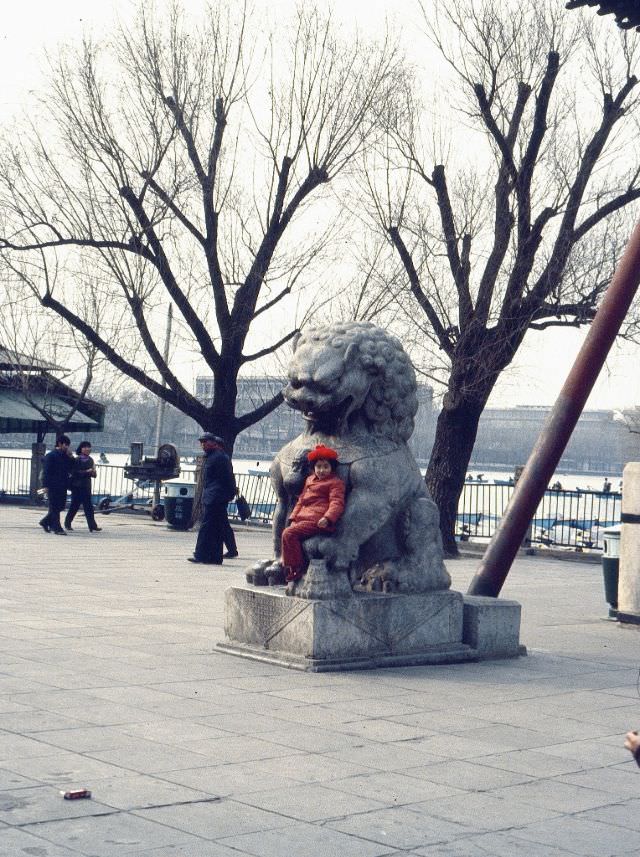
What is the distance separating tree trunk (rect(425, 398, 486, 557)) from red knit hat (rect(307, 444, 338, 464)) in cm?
1147

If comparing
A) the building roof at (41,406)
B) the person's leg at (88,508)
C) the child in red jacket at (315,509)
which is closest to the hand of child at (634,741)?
the child in red jacket at (315,509)

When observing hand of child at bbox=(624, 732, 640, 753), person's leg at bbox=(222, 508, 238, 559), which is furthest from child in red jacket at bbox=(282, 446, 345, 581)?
person's leg at bbox=(222, 508, 238, 559)

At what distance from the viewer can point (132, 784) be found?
17.5ft

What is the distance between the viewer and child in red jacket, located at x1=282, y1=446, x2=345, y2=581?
879 cm

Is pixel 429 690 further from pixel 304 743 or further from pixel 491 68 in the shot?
pixel 491 68

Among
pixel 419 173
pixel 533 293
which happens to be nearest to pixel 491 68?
pixel 419 173

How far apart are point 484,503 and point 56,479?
11.0 metres

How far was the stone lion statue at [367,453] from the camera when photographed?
9.03m

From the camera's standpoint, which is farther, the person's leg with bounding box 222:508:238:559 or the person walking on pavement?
the person walking on pavement

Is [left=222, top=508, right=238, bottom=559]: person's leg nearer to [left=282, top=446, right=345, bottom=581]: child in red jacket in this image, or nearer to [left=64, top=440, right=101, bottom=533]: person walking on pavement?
[left=64, top=440, right=101, bottom=533]: person walking on pavement

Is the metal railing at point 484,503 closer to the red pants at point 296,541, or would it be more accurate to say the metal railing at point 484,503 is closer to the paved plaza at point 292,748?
the red pants at point 296,541

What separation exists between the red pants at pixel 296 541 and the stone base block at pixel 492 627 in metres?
1.50

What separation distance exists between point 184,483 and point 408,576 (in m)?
15.1

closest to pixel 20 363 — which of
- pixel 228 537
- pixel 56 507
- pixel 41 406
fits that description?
pixel 41 406
